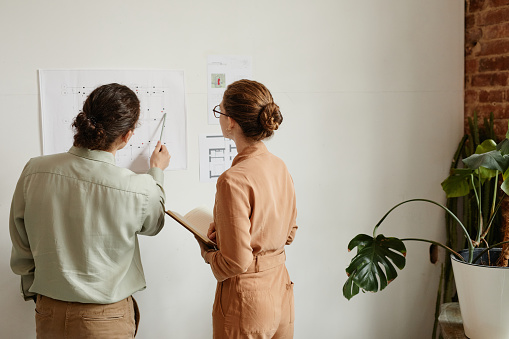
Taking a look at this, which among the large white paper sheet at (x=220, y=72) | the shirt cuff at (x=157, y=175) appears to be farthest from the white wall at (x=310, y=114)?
the shirt cuff at (x=157, y=175)

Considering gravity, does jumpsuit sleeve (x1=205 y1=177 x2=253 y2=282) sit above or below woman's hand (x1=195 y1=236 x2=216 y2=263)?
above

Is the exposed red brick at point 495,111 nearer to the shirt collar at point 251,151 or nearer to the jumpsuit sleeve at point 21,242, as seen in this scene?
the shirt collar at point 251,151

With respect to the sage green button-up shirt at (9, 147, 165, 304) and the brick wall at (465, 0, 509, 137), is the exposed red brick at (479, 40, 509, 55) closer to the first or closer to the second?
the brick wall at (465, 0, 509, 137)

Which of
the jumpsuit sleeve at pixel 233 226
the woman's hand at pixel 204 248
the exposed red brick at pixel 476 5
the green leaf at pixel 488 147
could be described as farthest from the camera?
the exposed red brick at pixel 476 5

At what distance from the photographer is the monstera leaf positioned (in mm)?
2332

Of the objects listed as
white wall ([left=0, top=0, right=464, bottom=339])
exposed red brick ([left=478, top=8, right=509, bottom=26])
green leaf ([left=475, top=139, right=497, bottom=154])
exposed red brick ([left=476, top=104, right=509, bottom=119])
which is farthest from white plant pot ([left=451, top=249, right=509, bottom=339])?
exposed red brick ([left=478, top=8, right=509, bottom=26])

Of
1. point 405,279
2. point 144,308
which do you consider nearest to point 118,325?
point 144,308

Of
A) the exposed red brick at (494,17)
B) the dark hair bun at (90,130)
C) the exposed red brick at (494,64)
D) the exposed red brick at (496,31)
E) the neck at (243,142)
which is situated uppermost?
the exposed red brick at (494,17)

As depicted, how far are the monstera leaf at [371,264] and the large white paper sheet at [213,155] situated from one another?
2.61 ft

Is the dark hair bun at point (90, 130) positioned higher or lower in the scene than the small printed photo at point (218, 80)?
lower

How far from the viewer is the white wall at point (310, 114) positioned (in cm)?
249

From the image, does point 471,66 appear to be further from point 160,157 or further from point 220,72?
point 160,157

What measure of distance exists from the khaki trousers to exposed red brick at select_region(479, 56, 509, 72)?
2.33 m

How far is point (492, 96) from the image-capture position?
3057mm
